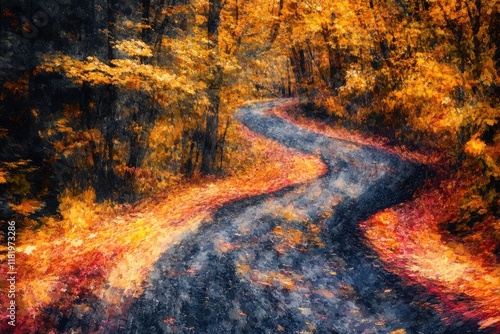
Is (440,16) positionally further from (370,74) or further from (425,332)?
(425,332)

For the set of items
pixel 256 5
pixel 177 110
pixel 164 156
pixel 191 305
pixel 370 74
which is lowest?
pixel 191 305

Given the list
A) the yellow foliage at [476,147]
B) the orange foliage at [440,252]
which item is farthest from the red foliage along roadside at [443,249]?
the yellow foliage at [476,147]

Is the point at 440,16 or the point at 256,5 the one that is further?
the point at 256,5

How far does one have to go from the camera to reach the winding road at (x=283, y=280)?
6105mm

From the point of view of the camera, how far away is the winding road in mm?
6105

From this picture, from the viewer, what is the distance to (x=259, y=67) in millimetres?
16453

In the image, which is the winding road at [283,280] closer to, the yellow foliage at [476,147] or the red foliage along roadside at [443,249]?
the red foliage along roadside at [443,249]

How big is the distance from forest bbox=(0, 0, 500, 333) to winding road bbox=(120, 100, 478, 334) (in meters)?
0.32

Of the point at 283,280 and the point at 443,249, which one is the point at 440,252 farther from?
the point at 283,280

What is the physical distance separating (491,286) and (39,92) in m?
11.1

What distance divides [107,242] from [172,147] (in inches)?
228

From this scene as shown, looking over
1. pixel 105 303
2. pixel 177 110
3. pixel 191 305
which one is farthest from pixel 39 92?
pixel 191 305

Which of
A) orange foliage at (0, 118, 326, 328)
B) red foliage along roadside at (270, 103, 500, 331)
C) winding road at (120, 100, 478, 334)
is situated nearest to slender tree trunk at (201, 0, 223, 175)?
orange foliage at (0, 118, 326, 328)

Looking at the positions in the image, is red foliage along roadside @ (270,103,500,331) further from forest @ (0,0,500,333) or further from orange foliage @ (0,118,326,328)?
orange foliage @ (0,118,326,328)
